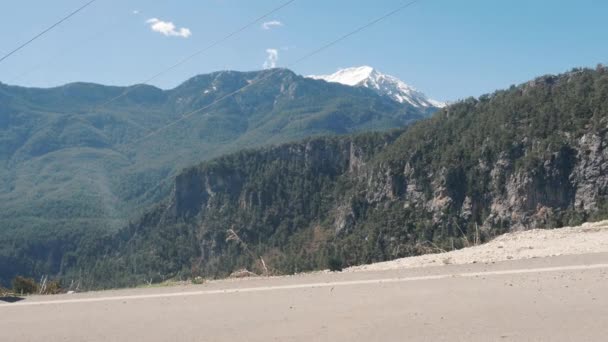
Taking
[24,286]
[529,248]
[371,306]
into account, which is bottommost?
[529,248]

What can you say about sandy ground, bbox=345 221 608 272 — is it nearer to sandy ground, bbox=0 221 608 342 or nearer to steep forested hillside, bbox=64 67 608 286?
sandy ground, bbox=0 221 608 342

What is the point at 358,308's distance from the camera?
Result: 727 cm

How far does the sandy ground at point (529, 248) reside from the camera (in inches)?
385

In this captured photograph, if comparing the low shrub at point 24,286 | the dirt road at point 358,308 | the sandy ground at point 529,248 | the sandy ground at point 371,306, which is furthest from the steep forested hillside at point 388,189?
the dirt road at point 358,308

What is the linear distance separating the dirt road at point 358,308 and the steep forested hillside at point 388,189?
120ft

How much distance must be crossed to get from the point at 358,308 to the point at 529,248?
4545 mm

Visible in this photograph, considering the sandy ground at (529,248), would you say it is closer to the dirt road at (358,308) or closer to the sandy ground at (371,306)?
the sandy ground at (371,306)

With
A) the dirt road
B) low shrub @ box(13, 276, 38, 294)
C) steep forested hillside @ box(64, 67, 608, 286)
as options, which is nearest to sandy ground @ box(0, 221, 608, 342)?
the dirt road

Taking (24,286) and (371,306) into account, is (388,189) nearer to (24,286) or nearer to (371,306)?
(24,286)

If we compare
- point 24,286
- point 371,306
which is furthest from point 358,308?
point 24,286

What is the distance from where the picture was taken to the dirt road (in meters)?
6.34

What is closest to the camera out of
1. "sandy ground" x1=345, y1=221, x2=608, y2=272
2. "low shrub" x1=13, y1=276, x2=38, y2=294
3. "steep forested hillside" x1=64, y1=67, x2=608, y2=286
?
"sandy ground" x1=345, y1=221, x2=608, y2=272

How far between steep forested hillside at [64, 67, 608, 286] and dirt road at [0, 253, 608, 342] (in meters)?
36.5

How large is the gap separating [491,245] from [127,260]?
5981 inches
